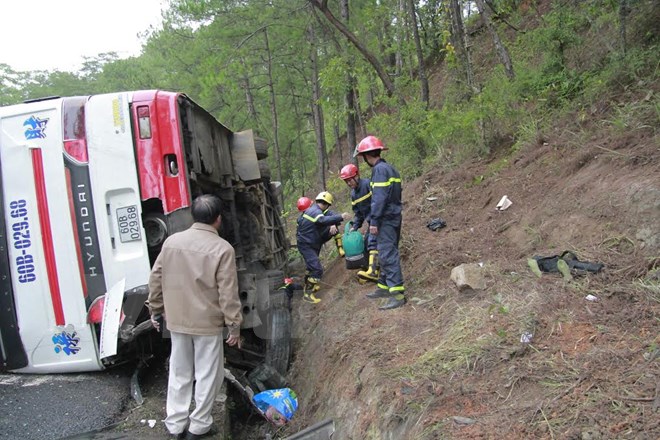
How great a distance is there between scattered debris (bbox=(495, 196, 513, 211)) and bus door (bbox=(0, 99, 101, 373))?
14.9 feet

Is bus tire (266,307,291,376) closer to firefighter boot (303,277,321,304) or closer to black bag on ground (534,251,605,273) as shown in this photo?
firefighter boot (303,277,321,304)

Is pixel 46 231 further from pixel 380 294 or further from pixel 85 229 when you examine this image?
pixel 380 294

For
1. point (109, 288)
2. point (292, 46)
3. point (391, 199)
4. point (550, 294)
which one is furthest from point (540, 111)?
point (292, 46)

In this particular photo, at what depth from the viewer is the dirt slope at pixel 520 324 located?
2.38 m

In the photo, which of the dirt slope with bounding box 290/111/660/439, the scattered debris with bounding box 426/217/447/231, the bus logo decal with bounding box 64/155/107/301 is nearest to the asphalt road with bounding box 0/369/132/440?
the bus logo decal with bounding box 64/155/107/301

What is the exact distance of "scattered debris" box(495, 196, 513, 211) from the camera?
5.84 m

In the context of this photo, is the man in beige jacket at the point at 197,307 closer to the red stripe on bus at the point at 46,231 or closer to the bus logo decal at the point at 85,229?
the bus logo decal at the point at 85,229

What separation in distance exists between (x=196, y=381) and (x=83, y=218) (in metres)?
1.53

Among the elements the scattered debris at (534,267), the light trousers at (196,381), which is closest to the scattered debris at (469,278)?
the scattered debris at (534,267)

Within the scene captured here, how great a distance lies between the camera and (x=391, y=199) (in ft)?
15.6

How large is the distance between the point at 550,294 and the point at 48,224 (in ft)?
12.1

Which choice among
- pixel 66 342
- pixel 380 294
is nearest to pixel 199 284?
pixel 66 342

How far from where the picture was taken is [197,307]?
10.3 ft

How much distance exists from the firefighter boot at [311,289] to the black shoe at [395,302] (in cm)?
168
